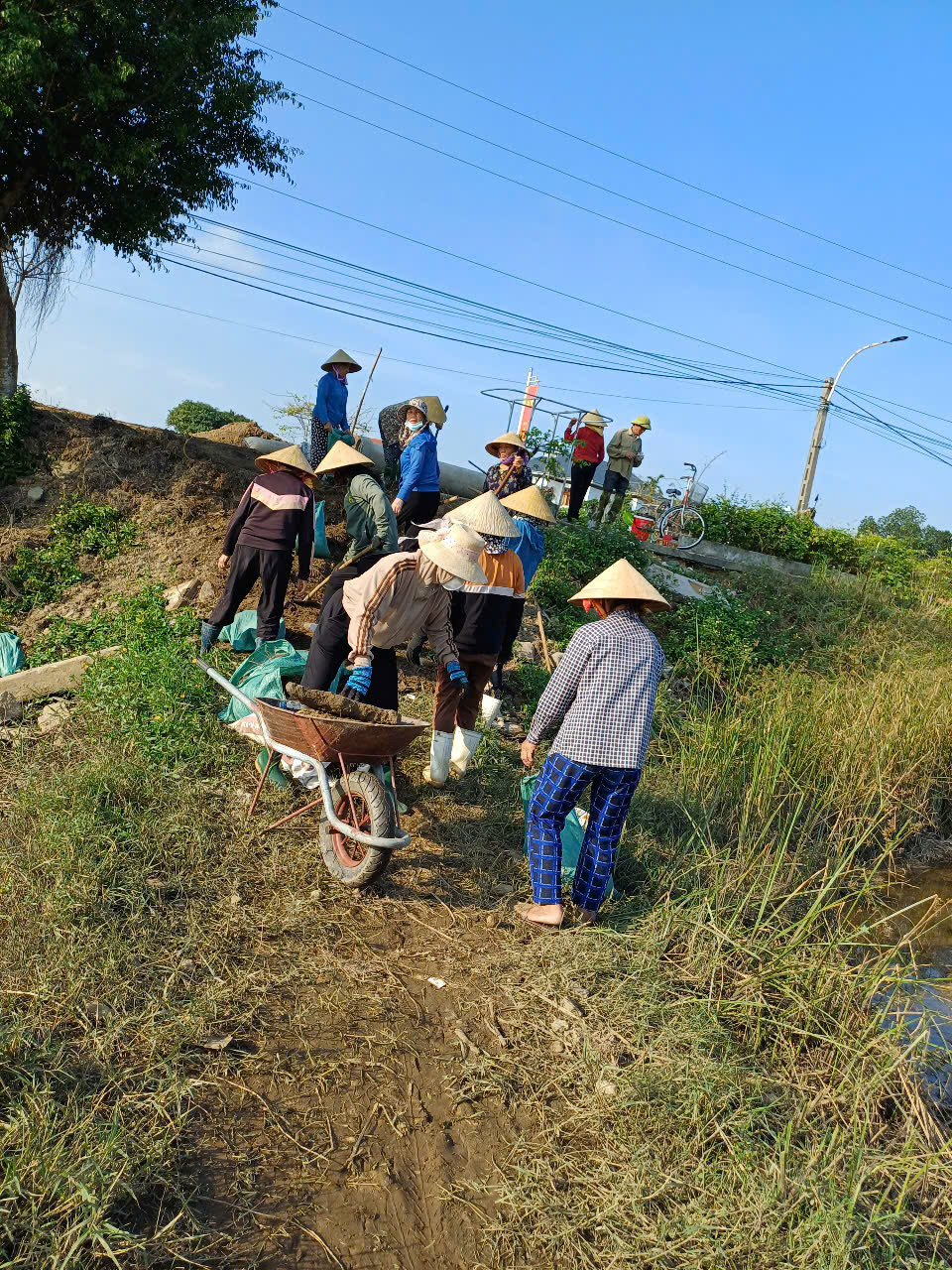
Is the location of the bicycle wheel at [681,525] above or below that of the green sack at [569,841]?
above

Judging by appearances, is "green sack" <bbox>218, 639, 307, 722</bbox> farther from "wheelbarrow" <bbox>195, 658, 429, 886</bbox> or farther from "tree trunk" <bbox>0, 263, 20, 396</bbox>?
"tree trunk" <bbox>0, 263, 20, 396</bbox>

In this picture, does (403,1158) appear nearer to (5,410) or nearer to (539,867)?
(539,867)

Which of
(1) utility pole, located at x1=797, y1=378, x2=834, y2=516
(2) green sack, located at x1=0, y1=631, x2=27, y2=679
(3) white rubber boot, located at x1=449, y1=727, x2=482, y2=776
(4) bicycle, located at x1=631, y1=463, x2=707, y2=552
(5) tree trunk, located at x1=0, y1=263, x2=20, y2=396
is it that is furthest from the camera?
(1) utility pole, located at x1=797, y1=378, x2=834, y2=516

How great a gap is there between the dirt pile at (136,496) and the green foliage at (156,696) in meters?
1.19

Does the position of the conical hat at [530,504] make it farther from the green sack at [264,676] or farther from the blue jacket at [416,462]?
the green sack at [264,676]

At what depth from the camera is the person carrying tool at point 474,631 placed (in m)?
5.33

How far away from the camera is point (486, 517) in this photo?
17.5ft

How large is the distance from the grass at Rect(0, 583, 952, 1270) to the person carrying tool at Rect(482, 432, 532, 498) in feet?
8.34

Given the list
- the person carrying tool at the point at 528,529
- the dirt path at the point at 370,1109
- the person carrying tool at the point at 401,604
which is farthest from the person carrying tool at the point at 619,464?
the dirt path at the point at 370,1109

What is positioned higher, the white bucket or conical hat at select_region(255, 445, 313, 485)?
conical hat at select_region(255, 445, 313, 485)

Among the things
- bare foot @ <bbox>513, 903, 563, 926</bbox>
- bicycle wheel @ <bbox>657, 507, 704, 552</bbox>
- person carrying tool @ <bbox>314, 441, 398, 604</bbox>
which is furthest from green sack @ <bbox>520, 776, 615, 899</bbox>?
bicycle wheel @ <bbox>657, 507, 704, 552</bbox>

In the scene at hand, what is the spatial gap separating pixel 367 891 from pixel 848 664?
8205mm

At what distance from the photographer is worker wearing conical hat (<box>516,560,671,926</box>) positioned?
413 centimetres

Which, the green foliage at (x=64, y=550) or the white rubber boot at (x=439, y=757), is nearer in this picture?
the white rubber boot at (x=439, y=757)
